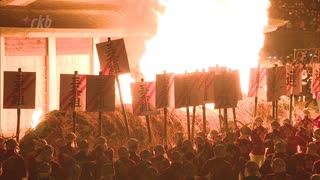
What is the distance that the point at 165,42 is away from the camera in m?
15.6

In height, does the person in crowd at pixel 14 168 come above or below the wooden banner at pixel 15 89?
below

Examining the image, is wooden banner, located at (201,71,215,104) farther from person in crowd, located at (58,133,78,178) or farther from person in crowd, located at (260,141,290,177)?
person in crowd, located at (58,133,78,178)

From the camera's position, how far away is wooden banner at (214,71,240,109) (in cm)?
1048

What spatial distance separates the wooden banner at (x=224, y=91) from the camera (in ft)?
34.4

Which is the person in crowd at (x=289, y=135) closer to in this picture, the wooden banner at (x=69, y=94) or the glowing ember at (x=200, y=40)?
the wooden banner at (x=69, y=94)

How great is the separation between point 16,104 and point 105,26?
622cm

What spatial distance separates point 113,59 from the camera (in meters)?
9.97

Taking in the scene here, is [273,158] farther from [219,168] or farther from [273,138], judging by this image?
[273,138]

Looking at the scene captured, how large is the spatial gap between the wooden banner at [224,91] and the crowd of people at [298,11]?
2318 centimetres

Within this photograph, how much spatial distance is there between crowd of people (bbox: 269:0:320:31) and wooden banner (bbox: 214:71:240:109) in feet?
76.1

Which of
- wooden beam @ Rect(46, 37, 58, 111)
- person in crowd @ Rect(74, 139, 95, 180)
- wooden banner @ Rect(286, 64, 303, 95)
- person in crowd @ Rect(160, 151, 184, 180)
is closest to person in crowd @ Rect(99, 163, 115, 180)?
person in crowd @ Rect(74, 139, 95, 180)

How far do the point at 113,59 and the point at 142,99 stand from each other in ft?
3.29

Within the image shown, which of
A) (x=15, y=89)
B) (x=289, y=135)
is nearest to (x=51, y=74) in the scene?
(x=15, y=89)

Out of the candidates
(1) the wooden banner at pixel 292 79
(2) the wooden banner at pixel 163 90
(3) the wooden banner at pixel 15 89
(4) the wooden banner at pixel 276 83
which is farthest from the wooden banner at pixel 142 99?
(1) the wooden banner at pixel 292 79
